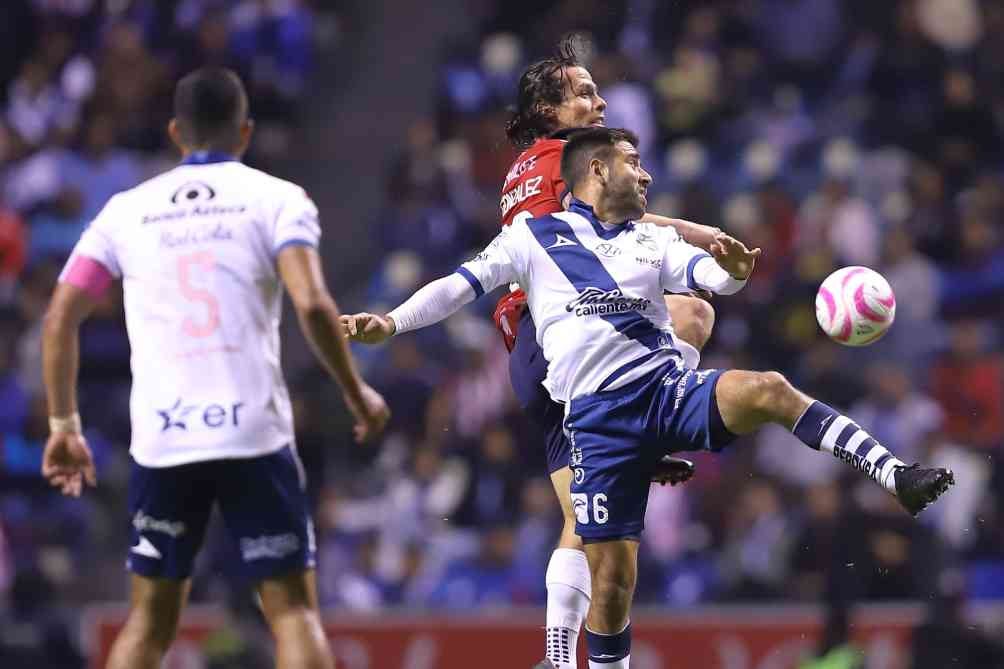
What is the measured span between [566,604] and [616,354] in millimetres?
1082

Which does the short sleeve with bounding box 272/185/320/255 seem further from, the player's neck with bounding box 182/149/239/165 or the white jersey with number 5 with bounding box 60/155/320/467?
the player's neck with bounding box 182/149/239/165

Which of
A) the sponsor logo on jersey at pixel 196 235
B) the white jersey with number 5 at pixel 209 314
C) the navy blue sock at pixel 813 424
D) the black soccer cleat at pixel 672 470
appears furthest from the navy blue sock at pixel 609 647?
the sponsor logo on jersey at pixel 196 235

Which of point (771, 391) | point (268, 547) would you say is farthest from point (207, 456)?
point (771, 391)

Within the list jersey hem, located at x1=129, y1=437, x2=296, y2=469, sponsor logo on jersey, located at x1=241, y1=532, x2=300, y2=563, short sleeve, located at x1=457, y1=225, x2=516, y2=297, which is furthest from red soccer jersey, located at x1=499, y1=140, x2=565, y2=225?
sponsor logo on jersey, located at x1=241, y1=532, x2=300, y2=563

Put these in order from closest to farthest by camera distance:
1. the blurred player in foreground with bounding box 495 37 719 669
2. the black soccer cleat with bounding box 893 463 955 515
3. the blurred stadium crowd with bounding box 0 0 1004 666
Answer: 1. the black soccer cleat with bounding box 893 463 955 515
2. the blurred player in foreground with bounding box 495 37 719 669
3. the blurred stadium crowd with bounding box 0 0 1004 666

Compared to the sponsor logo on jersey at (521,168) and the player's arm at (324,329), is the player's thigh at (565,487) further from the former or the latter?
the player's arm at (324,329)

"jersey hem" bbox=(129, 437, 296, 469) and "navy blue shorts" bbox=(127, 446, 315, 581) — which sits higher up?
"jersey hem" bbox=(129, 437, 296, 469)

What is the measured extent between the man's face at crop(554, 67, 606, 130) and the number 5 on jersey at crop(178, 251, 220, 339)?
2.36m

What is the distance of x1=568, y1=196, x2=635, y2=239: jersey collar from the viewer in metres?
6.86

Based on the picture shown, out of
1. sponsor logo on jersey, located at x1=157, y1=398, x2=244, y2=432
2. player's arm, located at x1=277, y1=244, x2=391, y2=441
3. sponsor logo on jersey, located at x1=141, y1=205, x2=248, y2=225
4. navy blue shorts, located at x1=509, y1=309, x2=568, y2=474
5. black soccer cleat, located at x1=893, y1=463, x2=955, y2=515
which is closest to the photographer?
player's arm, located at x1=277, y1=244, x2=391, y2=441

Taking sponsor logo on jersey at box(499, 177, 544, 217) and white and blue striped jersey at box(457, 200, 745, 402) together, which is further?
sponsor logo on jersey at box(499, 177, 544, 217)

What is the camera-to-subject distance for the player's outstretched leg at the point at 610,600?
21.6ft

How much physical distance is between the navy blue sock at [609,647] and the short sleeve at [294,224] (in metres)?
2.06

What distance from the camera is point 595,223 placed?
6898 mm
